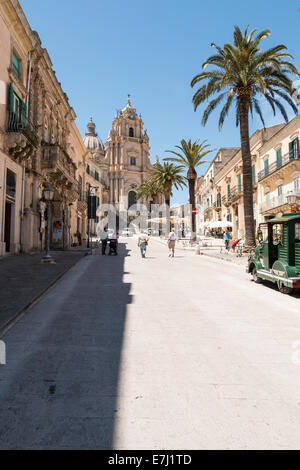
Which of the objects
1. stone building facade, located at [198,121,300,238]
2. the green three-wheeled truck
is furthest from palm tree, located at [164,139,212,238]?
the green three-wheeled truck

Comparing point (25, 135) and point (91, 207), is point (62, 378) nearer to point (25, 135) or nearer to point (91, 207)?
point (25, 135)

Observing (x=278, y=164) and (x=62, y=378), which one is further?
(x=278, y=164)

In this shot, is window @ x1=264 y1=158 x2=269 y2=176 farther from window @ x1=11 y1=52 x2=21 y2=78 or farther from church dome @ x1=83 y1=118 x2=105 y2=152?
church dome @ x1=83 y1=118 x2=105 y2=152

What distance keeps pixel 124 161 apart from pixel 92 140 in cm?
1777

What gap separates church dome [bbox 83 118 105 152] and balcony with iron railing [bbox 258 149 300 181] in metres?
66.2

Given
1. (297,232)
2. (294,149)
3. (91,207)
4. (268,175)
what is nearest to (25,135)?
(297,232)

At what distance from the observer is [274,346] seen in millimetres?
4184

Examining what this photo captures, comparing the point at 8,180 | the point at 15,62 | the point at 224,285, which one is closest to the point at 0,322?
the point at 224,285

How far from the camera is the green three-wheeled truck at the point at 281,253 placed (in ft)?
25.1

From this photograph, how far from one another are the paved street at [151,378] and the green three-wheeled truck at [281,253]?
1.49 meters

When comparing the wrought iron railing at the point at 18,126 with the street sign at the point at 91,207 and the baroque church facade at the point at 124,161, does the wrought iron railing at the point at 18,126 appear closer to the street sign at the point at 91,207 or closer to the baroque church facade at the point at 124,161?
the street sign at the point at 91,207

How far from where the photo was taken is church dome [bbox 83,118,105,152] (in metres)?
91.5

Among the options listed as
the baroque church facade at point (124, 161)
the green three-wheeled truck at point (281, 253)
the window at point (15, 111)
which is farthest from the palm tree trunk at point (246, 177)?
the baroque church facade at point (124, 161)

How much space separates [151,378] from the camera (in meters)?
3.20
